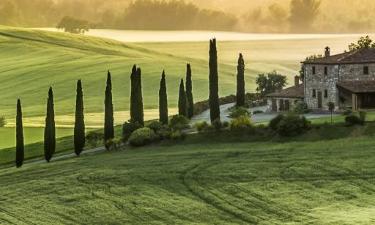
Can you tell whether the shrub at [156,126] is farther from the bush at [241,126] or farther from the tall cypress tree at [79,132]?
the bush at [241,126]

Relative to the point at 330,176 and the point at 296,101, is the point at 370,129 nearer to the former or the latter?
the point at 330,176

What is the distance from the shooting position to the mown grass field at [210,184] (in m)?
55.8

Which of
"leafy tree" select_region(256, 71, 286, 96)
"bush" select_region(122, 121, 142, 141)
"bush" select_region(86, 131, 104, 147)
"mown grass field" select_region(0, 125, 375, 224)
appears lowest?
"mown grass field" select_region(0, 125, 375, 224)

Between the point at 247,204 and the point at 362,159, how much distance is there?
1473cm

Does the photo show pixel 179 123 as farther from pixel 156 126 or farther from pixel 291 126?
pixel 291 126

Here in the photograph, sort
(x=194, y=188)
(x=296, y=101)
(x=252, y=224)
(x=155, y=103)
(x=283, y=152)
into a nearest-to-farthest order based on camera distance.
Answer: (x=252, y=224)
(x=194, y=188)
(x=283, y=152)
(x=296, y=101)
(x=155, y=103)

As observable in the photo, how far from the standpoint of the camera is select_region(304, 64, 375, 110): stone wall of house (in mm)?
104438

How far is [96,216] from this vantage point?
57.3 meters

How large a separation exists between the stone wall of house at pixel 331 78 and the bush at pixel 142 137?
28207 mm

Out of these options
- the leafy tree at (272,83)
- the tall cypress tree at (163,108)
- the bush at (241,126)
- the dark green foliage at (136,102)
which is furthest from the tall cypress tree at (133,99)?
the leafy tree at (272,83)

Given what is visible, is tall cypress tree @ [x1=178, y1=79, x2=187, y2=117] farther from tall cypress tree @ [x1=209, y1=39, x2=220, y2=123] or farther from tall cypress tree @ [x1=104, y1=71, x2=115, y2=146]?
tall cypress tree @ [x1=104, y1=71, x2=115, y2=146]

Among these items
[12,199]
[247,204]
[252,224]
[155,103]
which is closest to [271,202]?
[247,204]

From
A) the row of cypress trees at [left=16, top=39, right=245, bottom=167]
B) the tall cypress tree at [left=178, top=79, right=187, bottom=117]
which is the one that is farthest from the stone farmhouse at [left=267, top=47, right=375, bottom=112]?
the tall cypress tree at [left=178, top=79, right=187, bottom=117]

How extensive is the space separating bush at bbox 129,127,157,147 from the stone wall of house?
28207 millimetres
